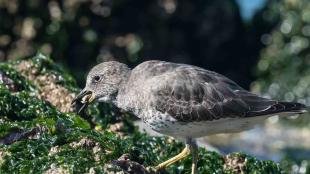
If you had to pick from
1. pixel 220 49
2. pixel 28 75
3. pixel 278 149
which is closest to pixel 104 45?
pixel 220 49

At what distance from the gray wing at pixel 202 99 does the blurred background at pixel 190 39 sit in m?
4.61

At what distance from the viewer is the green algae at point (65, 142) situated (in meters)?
7.00

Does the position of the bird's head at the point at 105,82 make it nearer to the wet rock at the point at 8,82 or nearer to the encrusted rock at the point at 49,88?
the encrusted rock at the point at 49,88

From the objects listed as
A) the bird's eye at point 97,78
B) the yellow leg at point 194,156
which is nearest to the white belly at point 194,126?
the yellow leg at point 194,156

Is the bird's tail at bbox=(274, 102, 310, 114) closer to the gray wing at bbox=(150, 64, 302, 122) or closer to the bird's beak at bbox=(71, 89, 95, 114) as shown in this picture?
the gray wing at bbox=(150, 64, 302, 122)

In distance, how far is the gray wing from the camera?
335 inches

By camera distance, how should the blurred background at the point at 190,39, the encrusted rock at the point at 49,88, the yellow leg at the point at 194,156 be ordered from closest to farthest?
the yellow leg at the point at 194,156 < the encrusted rock at the point at 49,88 < the blurred background at the point at 190,39

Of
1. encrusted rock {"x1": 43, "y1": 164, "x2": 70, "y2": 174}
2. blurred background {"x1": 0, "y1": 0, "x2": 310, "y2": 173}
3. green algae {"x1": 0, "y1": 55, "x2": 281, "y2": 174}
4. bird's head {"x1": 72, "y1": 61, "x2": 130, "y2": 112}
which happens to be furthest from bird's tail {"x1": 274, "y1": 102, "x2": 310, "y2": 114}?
blurred background {"x1": 0, "y1": 0, "x2": 310, "y2": 173}

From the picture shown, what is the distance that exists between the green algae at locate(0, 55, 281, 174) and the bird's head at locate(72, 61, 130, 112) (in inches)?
13.9

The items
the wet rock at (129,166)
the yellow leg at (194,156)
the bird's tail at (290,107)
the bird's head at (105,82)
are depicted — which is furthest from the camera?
the bird's head at (105,82)

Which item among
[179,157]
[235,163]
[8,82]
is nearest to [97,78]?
[8,82]

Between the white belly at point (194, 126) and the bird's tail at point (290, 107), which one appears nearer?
the white belly at point (194, 126)

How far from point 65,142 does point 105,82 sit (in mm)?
1835

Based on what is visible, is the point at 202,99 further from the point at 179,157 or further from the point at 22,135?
the point at 22,135
